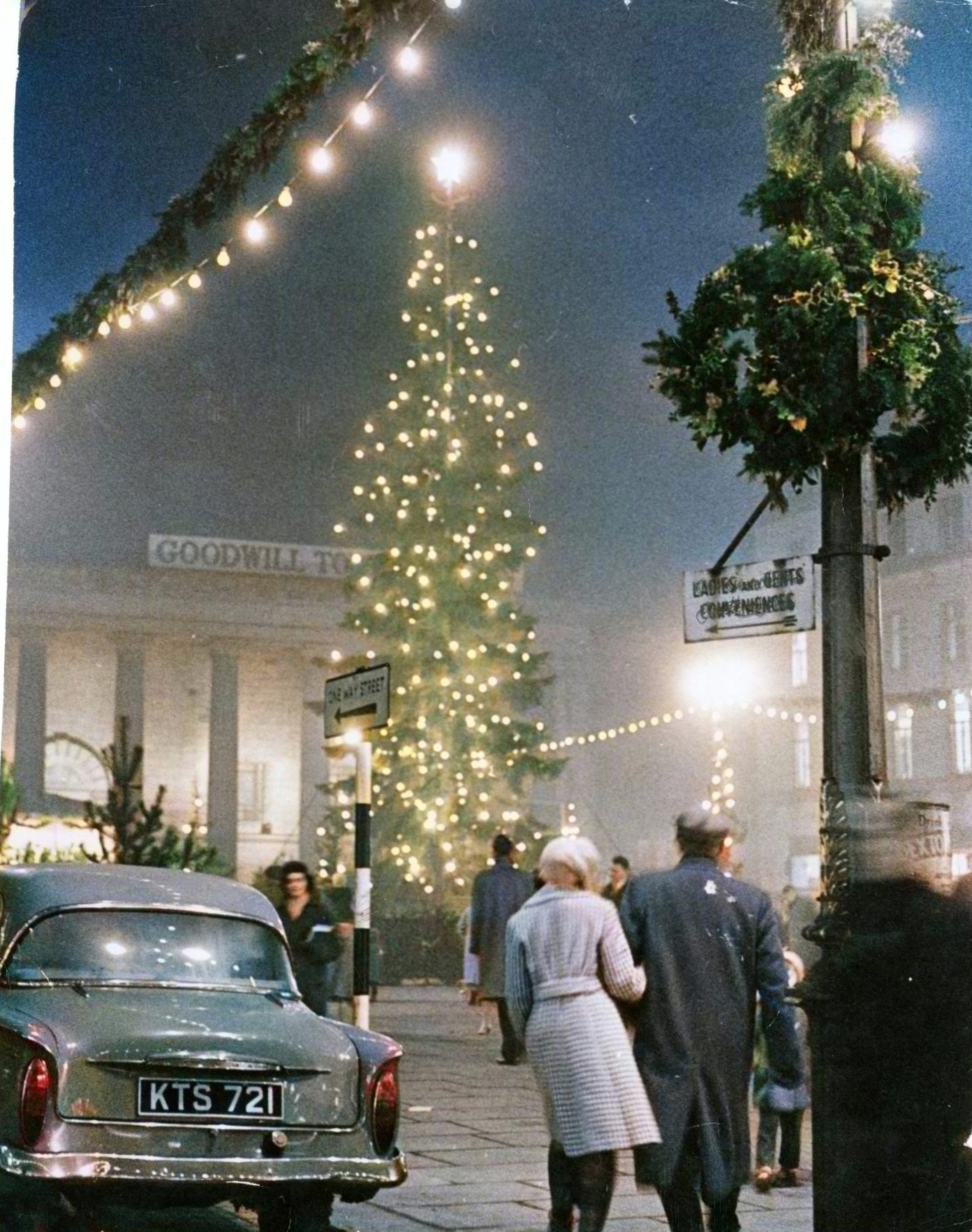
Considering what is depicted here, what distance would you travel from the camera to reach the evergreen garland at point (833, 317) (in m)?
7.27

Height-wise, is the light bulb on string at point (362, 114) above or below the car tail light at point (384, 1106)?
above

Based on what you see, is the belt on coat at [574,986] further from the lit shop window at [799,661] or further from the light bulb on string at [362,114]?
the light bulb on string at [362,114]

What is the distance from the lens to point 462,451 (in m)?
34.5

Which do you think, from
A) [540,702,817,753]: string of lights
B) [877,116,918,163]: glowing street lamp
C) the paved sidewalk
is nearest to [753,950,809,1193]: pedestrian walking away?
the paved sidewalk

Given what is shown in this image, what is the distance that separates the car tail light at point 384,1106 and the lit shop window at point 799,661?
477 cm

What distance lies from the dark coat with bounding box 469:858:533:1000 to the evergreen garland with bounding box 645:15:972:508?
378 inches

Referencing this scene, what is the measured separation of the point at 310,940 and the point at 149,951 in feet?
10.4

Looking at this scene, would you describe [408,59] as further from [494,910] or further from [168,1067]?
[494,910]

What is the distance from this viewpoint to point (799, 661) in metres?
13.4

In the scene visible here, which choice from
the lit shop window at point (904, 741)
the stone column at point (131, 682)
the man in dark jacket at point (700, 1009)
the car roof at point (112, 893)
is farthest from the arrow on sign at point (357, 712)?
the stone column at point (131, 682)

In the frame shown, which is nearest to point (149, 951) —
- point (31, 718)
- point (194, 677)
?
point (31, 718)

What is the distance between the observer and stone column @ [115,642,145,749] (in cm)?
5731

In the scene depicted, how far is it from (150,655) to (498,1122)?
50142 millimetres

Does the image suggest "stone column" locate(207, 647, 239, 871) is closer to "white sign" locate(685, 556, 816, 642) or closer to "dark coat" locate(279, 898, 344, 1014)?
"dark coat" locate(279, 898, 344, 1014)
